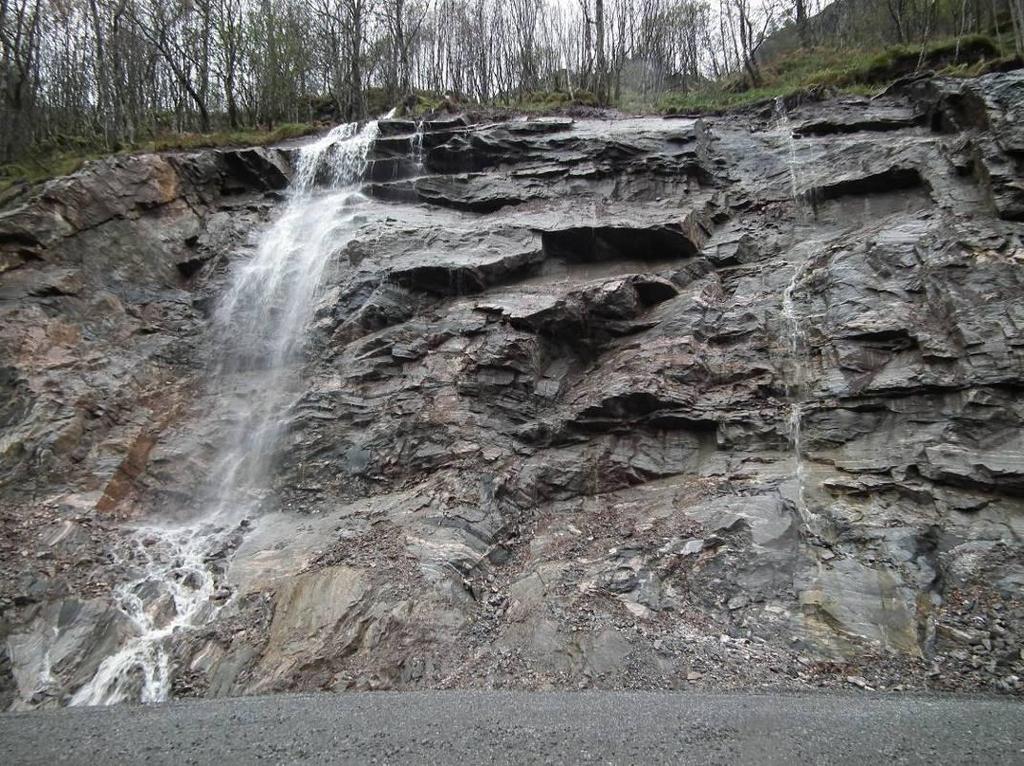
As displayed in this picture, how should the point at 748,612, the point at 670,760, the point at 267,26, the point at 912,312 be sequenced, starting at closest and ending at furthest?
the point at 670,760, the point at 748,612, the point at 912,312, the point at 267,26

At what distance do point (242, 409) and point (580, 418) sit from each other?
6.70 m

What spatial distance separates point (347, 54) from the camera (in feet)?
87.4

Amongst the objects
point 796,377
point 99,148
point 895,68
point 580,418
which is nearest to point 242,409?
point 580,418

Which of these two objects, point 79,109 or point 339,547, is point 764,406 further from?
point 79,109

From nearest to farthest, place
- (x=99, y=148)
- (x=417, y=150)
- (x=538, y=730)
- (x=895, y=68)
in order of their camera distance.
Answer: (x=538, y=730) < (x=417, y=150) < (x=895, y=68) < (x=99, y=148)

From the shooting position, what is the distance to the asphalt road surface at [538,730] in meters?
4.65

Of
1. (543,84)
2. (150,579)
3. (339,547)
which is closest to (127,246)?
(150,579)

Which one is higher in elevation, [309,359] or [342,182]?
[342,182]

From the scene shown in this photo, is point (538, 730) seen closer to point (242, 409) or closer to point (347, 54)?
point (242, 409)

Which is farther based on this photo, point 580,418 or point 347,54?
point 347,54

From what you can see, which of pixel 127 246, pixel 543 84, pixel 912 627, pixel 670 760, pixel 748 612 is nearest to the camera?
pixel 670 760

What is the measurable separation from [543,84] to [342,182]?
1972 cm

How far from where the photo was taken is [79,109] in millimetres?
24578

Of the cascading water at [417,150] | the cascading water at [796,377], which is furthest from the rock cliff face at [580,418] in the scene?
the cascading water at [417,150]
